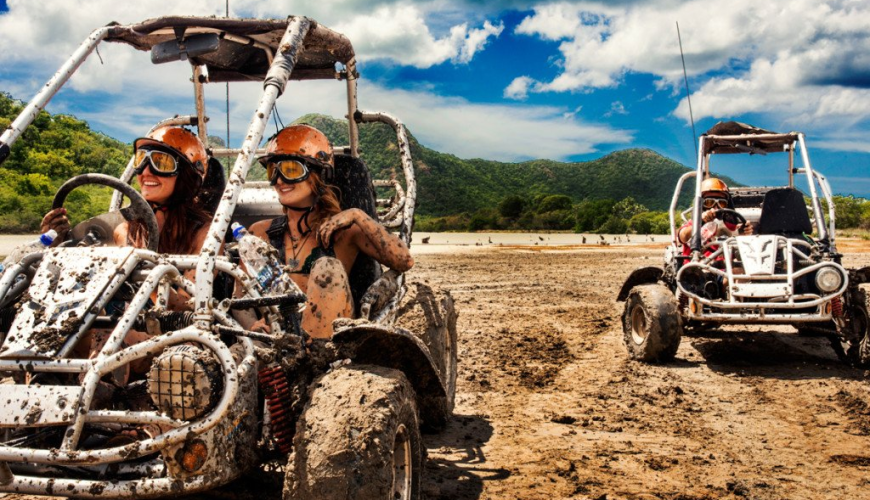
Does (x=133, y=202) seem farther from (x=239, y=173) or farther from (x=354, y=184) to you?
(x=354, y=184)

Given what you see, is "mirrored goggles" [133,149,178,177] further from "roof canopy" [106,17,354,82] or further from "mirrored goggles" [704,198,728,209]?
"mirrored goggles" [704,198,728,209]

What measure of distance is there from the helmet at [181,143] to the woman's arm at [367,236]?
97 cm

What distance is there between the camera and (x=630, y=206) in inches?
2110

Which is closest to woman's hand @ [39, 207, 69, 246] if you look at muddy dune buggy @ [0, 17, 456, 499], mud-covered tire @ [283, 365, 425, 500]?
muddy dune buggy @ [0, 17, 456, 499]

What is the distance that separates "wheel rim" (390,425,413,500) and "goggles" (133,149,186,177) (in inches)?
85.6

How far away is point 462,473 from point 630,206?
51182 mm

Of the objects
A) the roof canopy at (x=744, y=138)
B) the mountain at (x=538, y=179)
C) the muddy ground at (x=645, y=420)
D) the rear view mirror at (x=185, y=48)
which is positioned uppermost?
the mountain at (x=538, y=179)

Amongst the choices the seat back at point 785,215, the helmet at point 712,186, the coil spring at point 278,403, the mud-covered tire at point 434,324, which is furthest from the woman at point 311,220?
the helmet at point 712,186

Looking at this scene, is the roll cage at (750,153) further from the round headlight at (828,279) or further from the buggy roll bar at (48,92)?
the buggy roll bar at (48,92)

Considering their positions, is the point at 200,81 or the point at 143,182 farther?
the point at 200,81

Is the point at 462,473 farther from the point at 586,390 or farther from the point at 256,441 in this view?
the point at 586,390

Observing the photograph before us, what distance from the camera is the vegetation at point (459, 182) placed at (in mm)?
30719

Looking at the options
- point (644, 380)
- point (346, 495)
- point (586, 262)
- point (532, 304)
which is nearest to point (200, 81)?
point (346, 495)

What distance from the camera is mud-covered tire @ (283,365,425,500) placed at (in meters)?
2.62
